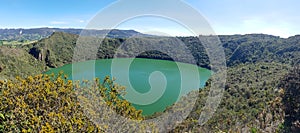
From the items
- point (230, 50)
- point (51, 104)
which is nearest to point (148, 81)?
point (51, 104)

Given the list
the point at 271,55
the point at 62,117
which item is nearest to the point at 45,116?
the point at 62,117

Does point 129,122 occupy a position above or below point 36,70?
above

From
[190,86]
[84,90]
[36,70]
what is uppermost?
[84,90]

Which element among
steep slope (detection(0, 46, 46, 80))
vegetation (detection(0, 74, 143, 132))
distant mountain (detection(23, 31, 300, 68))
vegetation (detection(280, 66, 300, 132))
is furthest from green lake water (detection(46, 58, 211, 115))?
steep slope (detection(0, 46, 46, 80))

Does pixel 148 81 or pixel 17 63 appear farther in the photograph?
pixel 17 63

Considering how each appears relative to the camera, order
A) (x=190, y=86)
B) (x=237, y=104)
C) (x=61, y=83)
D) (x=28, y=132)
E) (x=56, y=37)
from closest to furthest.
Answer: (x=28, y=132)
(x=61, y=83)
(x=237, y=104)
(x=190, y=86)
(x=56, y=37)

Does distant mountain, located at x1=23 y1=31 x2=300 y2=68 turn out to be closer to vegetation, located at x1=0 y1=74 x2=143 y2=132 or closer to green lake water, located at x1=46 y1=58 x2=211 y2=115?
green lake water, located at x1=46 y1=58 x2=211 y2=115

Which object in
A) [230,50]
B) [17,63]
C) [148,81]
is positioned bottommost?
[17,63]

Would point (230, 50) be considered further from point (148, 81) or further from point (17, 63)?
point (17, 63)

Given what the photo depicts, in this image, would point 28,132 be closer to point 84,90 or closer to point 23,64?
point 84,90

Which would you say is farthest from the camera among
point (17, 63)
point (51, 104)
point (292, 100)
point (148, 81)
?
point (17, 63)

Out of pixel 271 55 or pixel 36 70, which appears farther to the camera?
pixel 36 70
